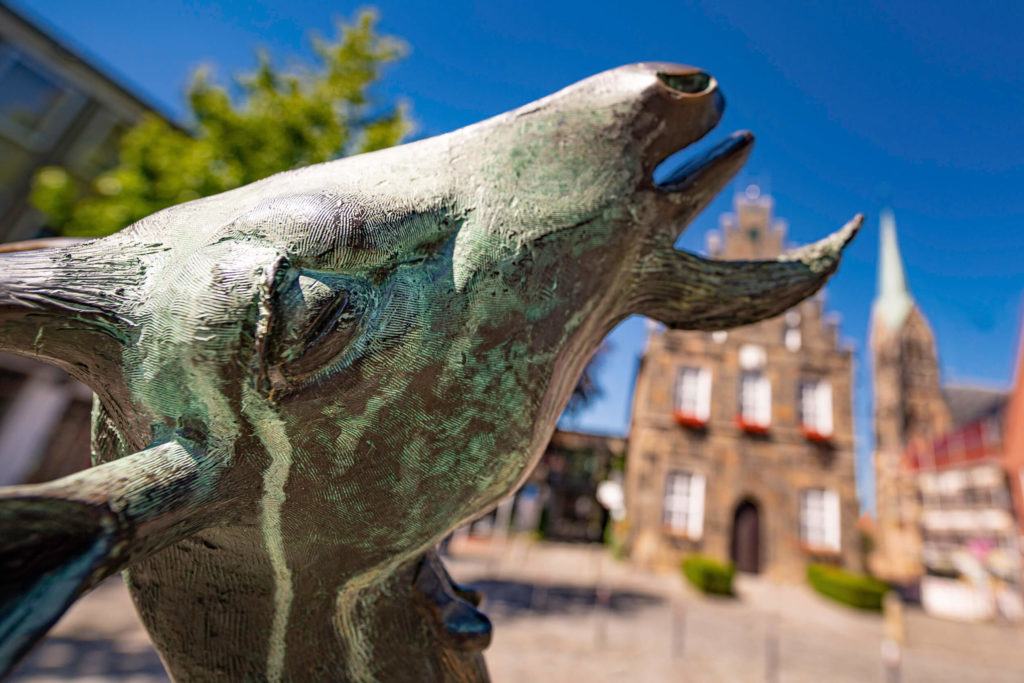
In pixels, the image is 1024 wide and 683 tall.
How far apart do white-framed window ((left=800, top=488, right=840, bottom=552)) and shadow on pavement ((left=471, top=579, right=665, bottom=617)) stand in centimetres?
535

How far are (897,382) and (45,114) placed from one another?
42.8 m

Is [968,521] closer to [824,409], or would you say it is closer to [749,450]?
[824,409]

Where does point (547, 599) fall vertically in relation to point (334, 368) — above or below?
below

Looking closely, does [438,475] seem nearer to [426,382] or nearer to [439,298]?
[426,382]

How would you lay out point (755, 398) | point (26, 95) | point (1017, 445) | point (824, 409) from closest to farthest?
point (26, 95) → point (824, 409) → point (755, 398) → point (1017, 445)

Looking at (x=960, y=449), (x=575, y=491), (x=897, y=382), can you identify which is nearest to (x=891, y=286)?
(x=897, y=382)

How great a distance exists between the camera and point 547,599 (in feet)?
33.0

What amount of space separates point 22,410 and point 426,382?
495 inches

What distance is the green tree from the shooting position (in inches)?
263

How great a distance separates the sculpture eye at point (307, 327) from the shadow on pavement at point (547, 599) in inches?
335

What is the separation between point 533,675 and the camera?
5859 mm

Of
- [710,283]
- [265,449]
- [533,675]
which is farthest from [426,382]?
[533,675]

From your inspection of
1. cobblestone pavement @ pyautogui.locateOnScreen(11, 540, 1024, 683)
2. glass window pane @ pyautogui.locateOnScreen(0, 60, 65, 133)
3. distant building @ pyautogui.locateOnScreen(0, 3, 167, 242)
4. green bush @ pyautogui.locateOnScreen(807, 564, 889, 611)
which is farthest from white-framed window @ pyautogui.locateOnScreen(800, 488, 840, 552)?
glass window pane @ pyautogui.locateOnScreen(0, 60, 65, 133)

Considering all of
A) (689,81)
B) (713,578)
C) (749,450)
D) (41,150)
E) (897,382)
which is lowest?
(713,578)
